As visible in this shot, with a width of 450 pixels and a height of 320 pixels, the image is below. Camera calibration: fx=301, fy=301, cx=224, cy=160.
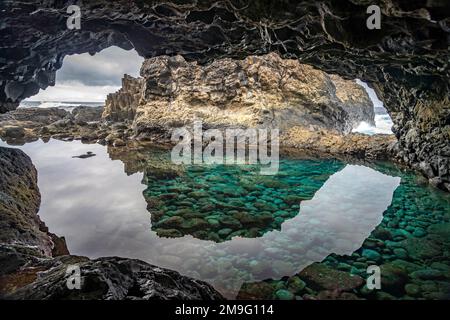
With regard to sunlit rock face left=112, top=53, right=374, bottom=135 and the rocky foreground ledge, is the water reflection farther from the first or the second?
sunlit rock face left=112, top=53, right=374, bottom=135

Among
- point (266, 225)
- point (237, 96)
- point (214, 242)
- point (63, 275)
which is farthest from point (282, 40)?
point (237, 96)

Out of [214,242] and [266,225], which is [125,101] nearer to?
[266,225]

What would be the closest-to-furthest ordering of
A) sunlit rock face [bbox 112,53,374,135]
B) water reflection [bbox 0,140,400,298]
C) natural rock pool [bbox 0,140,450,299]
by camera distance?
natural rock pool [bbox 0,140,450,299]
water reflection [bbox 0,140,400,298]
sunlit rock face [bbox 112,53,374,135]

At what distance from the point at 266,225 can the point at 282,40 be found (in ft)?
14.3

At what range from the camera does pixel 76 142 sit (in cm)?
2080

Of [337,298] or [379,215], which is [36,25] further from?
[379,215]

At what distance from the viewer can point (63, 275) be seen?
10.4 ft

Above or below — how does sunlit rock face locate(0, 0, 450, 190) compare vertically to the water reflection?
above

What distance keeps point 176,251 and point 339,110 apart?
75.9ft

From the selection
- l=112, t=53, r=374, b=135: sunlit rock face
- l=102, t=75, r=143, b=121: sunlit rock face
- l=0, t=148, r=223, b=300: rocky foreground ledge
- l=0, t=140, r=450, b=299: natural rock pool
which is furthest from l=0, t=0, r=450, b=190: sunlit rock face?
l=102, t=75, r=143, b=121: sunlit rock face

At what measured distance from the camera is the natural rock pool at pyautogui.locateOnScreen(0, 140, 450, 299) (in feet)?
14.9

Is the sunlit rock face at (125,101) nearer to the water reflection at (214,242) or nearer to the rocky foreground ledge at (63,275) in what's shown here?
the water reflection at (214,242)

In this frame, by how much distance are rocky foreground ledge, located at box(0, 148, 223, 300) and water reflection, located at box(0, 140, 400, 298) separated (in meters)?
0.80

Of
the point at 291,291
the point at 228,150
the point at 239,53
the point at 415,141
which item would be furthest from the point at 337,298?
the point at 228,150
